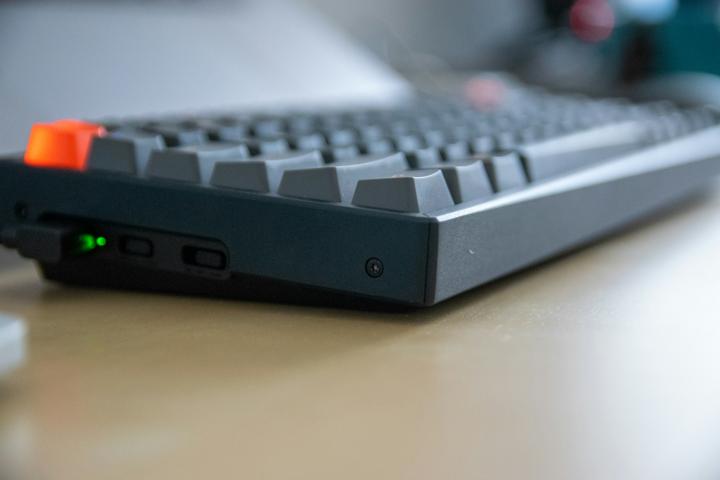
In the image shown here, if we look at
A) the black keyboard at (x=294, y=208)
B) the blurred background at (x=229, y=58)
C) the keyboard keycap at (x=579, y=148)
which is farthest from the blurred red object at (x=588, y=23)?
the black keyboard at (x=294, y=208)

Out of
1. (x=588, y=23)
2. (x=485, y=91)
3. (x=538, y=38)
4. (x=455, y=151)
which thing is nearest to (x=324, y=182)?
(x=455, y=151)

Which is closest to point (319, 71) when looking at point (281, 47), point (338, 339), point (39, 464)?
point (281, 47)

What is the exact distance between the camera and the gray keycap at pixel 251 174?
37 cm

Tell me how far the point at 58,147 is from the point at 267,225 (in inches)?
4.8

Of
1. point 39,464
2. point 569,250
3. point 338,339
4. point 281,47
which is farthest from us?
point 281,47

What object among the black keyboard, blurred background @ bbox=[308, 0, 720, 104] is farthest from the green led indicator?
blurred background @ bbox=[308, 0, 720, 104]

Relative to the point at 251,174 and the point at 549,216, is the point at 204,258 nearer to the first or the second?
the point at 251,174

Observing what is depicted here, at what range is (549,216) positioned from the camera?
1.36 feet

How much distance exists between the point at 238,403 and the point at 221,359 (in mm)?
45

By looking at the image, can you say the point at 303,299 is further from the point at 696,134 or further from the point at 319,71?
the point at 319,71

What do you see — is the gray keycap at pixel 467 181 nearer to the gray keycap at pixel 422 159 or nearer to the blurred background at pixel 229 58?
the gray keycap at pixel 422 159

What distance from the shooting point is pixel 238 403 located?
0.26 m

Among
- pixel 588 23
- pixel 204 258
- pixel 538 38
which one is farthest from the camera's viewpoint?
pixel 588 23

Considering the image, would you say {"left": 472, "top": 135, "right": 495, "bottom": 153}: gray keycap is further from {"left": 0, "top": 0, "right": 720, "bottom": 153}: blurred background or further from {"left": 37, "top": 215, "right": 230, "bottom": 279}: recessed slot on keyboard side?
{"left": 0, "top": 0, "right": 720, "bottom": 153}: blurred background
